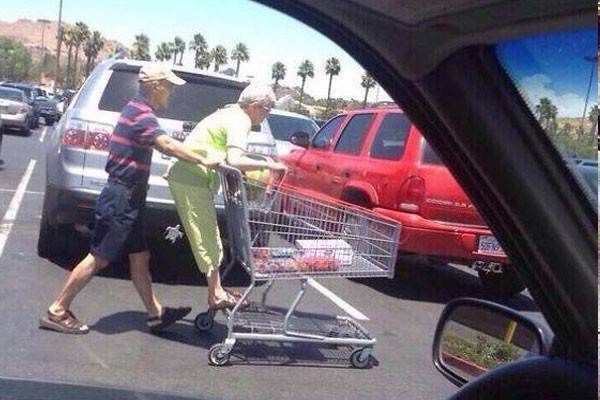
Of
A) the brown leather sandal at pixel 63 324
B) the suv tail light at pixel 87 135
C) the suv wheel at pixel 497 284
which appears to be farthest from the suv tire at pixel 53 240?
the suv wheel at pixel 497 284

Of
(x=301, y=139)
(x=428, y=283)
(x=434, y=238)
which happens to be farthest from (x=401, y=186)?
(x=301, y=139)

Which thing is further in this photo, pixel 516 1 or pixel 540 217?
pixel 540 217

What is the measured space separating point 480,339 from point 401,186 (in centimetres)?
635

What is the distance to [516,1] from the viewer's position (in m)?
1.95

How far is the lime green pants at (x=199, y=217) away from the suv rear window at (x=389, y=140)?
2541 mm

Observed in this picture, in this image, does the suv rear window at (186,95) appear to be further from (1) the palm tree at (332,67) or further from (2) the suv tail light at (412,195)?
(1) the palm tree at (332,67)

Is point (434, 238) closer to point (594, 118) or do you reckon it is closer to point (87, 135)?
point (87, 135)

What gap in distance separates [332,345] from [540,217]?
4.38m

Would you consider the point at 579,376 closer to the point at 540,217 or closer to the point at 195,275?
the point at 540,217

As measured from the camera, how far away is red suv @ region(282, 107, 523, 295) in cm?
798

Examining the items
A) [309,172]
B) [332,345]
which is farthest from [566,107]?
[309,172]

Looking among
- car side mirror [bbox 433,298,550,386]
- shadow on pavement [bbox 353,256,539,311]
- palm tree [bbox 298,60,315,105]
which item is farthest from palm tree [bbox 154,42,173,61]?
car side mirror [bbox 433,298,550,386]

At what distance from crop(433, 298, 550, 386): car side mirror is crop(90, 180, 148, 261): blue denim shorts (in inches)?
156

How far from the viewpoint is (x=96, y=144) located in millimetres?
7961
